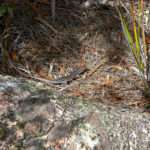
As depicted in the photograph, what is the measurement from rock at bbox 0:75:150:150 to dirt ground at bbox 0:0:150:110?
0.44 m

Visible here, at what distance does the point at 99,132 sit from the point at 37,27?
3.19ft

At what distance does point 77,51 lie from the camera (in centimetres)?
200

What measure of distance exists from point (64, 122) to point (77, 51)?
0.82 meters

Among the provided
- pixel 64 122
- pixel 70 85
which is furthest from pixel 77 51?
pixel 64 122

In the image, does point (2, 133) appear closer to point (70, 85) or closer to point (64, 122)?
point (64, 122)

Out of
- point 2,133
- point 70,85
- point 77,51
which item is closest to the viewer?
point 2,133

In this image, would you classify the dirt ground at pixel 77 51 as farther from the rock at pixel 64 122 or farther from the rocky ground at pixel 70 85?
the rock at pixel 64 122

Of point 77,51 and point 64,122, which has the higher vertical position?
point 77,51

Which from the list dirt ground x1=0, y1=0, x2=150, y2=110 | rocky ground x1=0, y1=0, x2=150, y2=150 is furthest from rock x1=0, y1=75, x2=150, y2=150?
dirt ground x1=0, y1=0, x2=150, y2=110

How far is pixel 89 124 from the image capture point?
125 centimetres

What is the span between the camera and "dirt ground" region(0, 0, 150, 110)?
184 cm

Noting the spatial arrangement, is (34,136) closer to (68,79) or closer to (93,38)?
(68,79)

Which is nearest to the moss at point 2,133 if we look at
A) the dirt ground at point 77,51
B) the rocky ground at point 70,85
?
the rocky ground at point 70,85

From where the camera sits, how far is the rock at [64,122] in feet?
3.90
